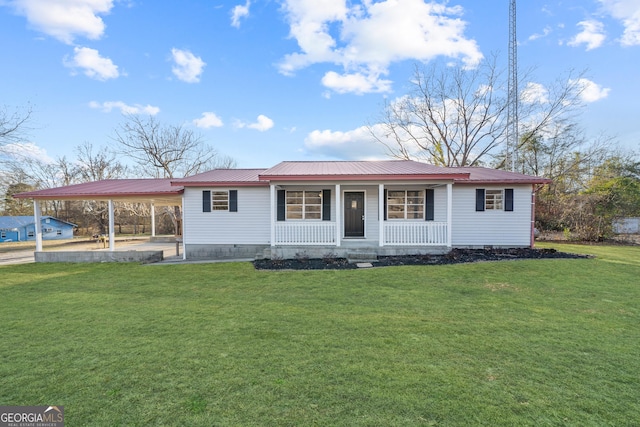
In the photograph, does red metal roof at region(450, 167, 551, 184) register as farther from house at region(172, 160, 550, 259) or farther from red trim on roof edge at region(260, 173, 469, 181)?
red trim on roof edge at region(260, 173, 469, 181)

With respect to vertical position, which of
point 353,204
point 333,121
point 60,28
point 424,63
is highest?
point 424,63

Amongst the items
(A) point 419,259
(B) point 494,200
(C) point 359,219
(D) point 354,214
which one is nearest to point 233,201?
(D) point 354,214

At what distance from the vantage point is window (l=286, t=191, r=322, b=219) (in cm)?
1095

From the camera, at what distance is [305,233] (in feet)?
33.2

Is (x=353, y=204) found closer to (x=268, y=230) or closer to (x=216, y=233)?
(x=268, y=230)

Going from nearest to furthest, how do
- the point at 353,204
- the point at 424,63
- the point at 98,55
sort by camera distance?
the point at 353,204 < the point at 98,55 < the point at 424,63

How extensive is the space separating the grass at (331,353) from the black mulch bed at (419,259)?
1999mm

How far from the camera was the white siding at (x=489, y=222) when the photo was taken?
10.6 metres

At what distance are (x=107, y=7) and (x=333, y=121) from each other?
1255 cm

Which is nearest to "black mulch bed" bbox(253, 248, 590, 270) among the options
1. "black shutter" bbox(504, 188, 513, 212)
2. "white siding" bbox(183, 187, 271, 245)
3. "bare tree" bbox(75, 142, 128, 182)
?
"black shutter" bbox(504, 188, 513, 212)

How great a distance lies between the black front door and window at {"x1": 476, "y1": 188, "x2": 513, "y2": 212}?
4.38 metres

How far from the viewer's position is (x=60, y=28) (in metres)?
10.8

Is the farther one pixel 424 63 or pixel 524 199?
pixel 424 63

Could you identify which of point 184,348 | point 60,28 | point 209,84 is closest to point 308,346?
point 184,348
